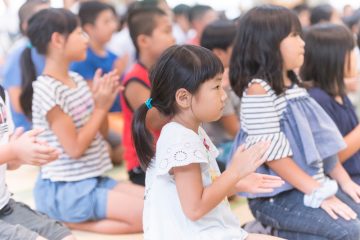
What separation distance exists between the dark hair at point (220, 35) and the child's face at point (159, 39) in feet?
0.94

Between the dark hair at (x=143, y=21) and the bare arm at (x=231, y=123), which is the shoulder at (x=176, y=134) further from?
the bare arm at (x=231, y=123)

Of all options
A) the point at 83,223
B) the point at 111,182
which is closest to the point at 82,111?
the point at 111,182

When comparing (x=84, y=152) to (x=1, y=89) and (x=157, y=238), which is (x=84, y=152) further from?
(x=157, y=238)

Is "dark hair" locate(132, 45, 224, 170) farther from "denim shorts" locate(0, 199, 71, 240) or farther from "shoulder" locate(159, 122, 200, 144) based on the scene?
"denim shorts" locate(0, 199, 71, 240)

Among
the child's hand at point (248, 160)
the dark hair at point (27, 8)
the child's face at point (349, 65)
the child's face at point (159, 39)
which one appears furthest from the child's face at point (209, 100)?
the dark hair at point (27, 8)

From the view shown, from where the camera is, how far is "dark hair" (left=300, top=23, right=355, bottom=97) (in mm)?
1747

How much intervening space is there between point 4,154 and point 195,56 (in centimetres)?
52

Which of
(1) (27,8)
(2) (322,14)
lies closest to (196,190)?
(1) (27,8)

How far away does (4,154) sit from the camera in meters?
1.19

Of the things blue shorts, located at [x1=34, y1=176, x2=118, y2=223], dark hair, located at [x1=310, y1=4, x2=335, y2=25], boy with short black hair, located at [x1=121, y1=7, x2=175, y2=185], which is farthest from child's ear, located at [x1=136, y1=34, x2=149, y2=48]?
dark hair, located at [x1=310, y1=4, x2=335, y2=25]

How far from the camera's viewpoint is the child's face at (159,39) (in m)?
2.11

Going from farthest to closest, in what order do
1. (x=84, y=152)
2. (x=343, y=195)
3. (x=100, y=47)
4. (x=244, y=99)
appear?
(x=100, y=47)
(x=84, y=152)
(x=343, y=195)
(x=244, y=99)

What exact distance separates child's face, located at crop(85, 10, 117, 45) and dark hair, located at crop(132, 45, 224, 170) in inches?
70.6

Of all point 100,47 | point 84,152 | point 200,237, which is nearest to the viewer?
point 200,237
